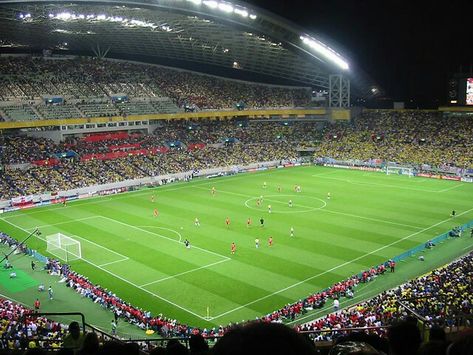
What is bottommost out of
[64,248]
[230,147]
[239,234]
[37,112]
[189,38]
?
[239,234]

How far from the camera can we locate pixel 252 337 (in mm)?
2078

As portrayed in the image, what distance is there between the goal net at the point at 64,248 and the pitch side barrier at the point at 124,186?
16670mm

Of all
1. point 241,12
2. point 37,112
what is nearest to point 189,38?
point 241,12

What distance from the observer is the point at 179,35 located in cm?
7281

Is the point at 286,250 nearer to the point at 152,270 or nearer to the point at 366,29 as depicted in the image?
the point at 152,270

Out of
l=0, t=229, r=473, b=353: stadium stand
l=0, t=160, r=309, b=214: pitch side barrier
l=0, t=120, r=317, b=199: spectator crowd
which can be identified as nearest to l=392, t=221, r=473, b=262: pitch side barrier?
l=0, t=229, r=473, b=353: stadium stand

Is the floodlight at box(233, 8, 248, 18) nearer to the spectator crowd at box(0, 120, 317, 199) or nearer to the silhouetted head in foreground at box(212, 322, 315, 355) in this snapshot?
the spectator crowd at box(0, 120, 317, 199)

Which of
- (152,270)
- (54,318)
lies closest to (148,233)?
(152,270)

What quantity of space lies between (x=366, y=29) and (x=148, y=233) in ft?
170

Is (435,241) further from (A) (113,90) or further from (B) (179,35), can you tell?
(A) (113,90)

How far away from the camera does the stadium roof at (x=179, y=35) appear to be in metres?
56.1

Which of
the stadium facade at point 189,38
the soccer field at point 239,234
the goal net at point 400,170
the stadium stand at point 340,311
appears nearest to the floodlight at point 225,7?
the stadium facade at point 189,38

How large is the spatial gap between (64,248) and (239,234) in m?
14.0

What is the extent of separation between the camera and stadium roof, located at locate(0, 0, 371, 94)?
184ft
